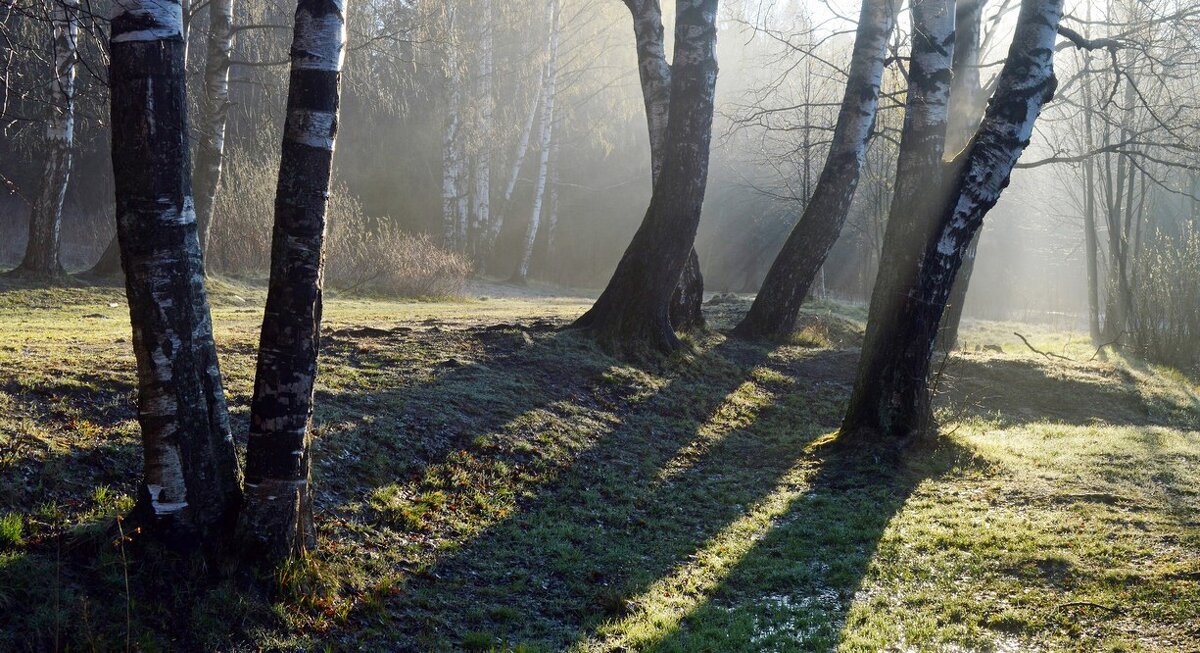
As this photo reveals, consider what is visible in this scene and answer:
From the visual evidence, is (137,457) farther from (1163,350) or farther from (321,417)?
(1163,350)

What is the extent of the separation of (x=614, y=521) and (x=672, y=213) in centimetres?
486

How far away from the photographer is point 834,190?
12406 mm

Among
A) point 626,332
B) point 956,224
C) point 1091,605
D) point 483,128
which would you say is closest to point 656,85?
point 626,332

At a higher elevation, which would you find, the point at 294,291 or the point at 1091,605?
the point at 294,291

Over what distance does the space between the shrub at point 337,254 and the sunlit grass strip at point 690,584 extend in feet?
42.7

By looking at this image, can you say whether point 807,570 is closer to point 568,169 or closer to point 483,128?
point 483,128

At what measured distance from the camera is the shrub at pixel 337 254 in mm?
18250

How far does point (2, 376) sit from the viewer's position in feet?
17.0

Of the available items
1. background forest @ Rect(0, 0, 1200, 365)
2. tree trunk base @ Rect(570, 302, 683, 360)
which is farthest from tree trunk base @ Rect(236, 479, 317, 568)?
background forest @ Rect(0, 0, 1200, 365)

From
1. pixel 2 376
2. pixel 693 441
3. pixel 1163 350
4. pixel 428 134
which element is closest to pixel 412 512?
pixel 2 376

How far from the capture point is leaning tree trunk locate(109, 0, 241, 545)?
3.59 metres

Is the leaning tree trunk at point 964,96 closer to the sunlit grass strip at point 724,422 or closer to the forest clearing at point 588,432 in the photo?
the forest clearing at point 588,432

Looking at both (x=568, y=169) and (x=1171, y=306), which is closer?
(x=1171, y=306)

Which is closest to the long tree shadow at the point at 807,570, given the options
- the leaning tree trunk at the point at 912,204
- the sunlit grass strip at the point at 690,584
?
the sunlit grass strip at the point at 690,584
